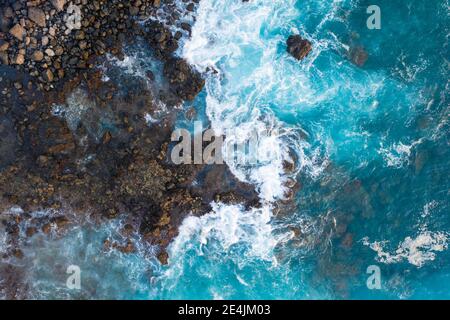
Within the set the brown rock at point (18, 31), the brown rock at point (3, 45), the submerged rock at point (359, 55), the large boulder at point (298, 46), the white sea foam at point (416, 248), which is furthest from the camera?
the white sea foam at point (416, 248)

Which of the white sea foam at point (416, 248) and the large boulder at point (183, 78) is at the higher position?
the large boulder at point (183, 78)

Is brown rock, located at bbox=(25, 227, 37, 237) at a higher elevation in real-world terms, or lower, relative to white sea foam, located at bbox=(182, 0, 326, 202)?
lower

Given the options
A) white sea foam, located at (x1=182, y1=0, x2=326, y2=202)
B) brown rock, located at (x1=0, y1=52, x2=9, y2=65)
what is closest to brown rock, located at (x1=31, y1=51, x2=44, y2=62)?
brown rock, located at (x1=0, y1=52, x2=9, y2=65)

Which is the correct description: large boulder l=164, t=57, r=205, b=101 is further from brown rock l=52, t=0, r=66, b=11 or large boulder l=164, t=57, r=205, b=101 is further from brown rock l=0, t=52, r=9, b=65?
brown rock l=0, t=52, r=9, b=65

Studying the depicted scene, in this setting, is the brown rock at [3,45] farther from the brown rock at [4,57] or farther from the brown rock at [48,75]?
the brown rock at [48,75]

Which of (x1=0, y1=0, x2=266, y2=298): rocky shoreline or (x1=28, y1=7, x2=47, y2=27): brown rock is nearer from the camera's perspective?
(x1=28, y1=7, x2=47, y2=27): brown rock

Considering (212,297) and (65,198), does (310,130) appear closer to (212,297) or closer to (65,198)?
(212,297)

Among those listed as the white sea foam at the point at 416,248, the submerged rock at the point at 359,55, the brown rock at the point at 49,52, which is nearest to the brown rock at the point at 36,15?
the brown rock at the point at 49,52
